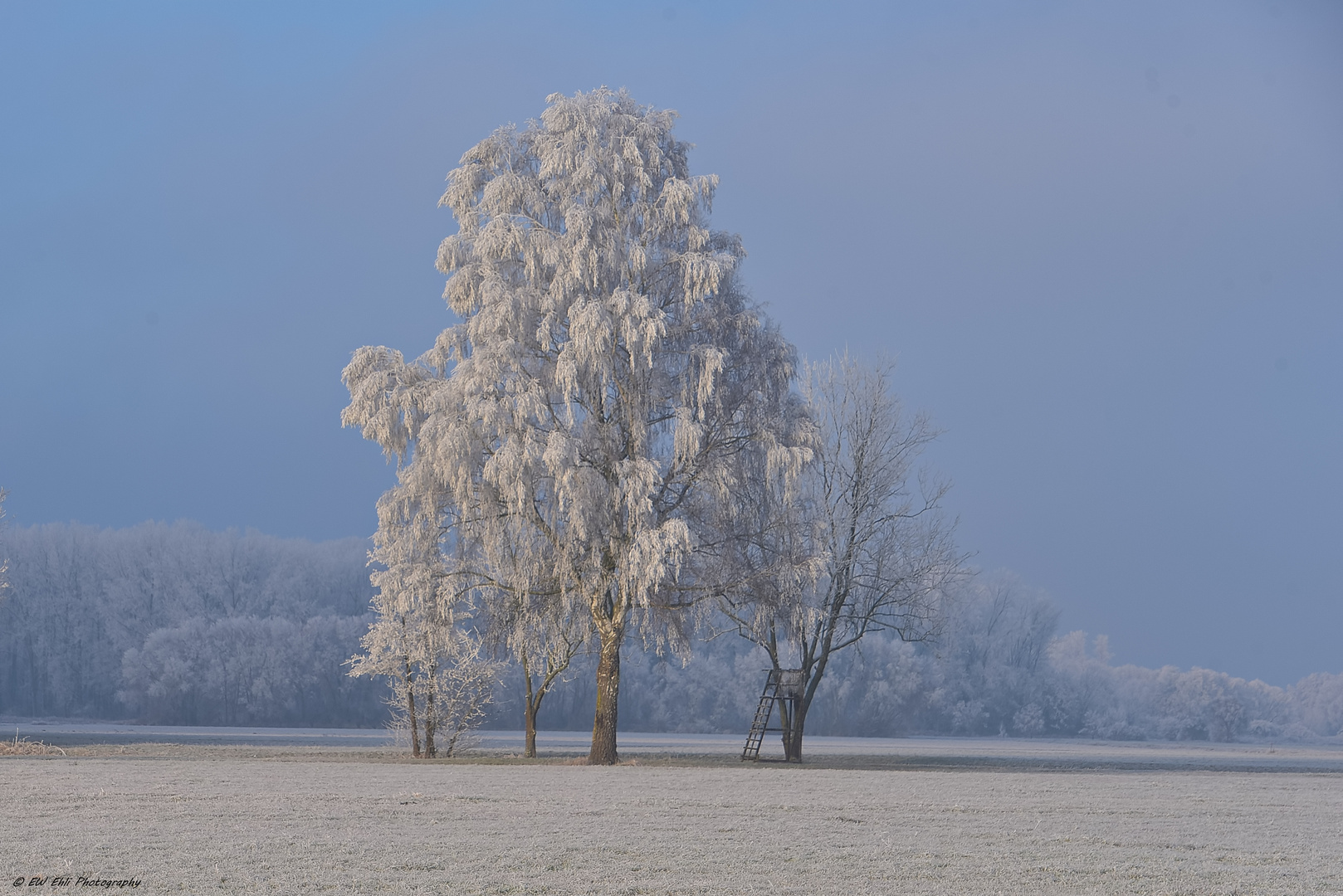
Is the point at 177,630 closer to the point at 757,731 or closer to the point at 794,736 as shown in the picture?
the point at 757,731

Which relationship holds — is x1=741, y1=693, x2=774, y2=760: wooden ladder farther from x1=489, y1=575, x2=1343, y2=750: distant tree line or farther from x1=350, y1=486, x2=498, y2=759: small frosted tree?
x1=489, y1=575, x2=1343, y2=750: distant tree line

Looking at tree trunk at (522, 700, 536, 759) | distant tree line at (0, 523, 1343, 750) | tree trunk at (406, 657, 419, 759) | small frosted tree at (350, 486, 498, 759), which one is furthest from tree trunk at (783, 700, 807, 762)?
distant tree line at (0, 523, 1343, 750)

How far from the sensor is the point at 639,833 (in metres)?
12.7

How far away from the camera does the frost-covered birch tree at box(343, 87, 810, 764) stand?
26391 mm

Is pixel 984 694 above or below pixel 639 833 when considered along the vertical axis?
below

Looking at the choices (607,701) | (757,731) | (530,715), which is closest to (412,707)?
(530,715)

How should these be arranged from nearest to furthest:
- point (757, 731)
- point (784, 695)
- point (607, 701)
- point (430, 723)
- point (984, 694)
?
1. point (607, 701)
2. point (430, 723)
3. point (784, 695)
4. point (757, 731)
5. point (984, 694)

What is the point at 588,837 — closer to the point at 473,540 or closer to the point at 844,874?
the point at 844,874

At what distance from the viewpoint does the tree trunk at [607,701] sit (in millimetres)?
28297

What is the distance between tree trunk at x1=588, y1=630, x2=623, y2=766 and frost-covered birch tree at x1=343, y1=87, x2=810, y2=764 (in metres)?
0.05

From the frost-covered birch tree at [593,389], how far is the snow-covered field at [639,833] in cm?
630

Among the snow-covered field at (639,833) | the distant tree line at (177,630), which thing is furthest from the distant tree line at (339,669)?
the snow-covered field at (639,833)

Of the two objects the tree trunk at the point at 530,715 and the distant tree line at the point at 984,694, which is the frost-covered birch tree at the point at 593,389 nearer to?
the tree trunk at the point at 530,715

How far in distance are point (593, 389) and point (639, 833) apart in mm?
16245
